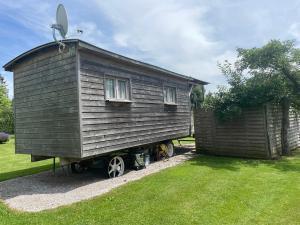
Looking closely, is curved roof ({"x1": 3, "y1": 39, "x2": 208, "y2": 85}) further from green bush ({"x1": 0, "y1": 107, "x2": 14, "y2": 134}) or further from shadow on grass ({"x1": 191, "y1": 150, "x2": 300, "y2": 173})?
green bush ({"x1": 0, "y1": 107, "x2": 14, "y2": 134})

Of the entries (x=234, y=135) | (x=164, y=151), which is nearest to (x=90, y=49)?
(x=164, y=151)

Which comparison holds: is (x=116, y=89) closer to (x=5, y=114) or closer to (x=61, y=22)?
(x=61, y=22)

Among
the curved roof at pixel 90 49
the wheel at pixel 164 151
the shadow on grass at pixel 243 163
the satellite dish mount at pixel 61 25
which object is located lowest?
the shadow on grass at pixel 243 163

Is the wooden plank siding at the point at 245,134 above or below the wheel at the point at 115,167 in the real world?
above

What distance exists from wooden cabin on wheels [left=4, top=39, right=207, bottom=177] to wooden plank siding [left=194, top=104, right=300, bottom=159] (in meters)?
2.60

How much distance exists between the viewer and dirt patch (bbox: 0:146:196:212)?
22.9 ft

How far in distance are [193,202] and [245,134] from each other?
640cm

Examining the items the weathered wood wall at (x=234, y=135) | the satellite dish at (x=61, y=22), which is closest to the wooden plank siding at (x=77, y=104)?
the satellite dish at (x=61, y=22)

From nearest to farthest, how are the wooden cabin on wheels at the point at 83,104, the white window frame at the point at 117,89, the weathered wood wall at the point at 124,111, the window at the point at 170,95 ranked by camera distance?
the wooden cabin on wheels at the point at 83,104 → the weathered wood wall at the point at 124,111 → the white window frame at the point at 117,89 → the window at the point at 170,95

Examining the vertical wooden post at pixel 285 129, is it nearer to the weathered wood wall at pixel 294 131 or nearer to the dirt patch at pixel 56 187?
the weathered wood wall at pixel 294 131

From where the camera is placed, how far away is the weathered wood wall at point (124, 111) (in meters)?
8.39

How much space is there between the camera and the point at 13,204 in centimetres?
696

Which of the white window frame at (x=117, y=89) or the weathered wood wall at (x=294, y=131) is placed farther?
the weathered wood wall at (x=294, y=131)

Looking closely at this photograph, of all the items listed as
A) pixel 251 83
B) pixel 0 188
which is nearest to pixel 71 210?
pixel 0 188
